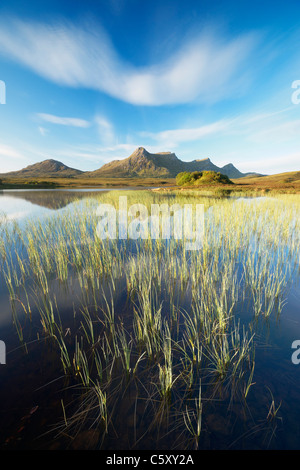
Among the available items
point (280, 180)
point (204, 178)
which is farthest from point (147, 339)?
point (280, 180)

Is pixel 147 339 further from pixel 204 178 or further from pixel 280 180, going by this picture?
pixel 280 180

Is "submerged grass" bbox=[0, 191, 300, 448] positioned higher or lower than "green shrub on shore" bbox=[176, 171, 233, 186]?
lower

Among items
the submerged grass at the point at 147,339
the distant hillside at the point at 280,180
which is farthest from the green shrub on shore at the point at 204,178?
the submerged grass at the point at 147,339

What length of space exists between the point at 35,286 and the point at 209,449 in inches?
187

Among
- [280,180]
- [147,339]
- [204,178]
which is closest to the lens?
[147,339]

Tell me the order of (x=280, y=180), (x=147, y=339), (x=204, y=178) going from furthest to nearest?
1. (x=280, y=180)
2. (x=204, y=178)
3. (x=147, y=339)

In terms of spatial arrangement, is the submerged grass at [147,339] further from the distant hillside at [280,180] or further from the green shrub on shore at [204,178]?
the green shrub on shore at [204,178]

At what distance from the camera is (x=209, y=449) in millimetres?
1661

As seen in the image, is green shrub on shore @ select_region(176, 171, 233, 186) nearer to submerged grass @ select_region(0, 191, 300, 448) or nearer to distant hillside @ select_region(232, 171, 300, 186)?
distant hillside @ select_region(232, 171, 300, 186)

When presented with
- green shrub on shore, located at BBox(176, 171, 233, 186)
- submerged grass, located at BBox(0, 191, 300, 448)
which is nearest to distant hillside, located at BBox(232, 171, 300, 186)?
green shrub on shore, located at BBox(176, 171, 233, 186)

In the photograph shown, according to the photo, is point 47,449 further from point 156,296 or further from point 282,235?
point 282,235

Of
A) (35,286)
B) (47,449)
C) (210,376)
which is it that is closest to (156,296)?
(210,376)
